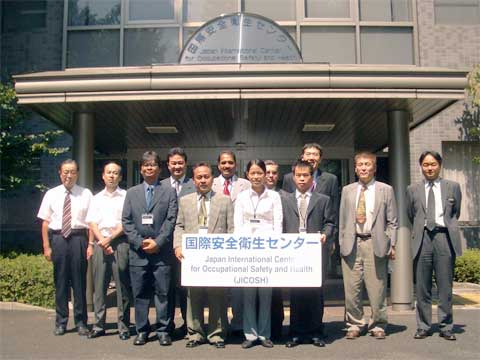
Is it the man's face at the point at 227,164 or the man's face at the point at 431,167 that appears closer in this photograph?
the man's face at the point at 431,167

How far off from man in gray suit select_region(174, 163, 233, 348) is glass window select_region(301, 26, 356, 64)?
788cm

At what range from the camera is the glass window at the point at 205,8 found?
42.3 feet

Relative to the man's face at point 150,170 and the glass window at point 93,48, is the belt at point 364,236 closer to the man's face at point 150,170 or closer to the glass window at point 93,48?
the man's face at point 150,170

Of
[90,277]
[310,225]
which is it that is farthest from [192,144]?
[310,225]

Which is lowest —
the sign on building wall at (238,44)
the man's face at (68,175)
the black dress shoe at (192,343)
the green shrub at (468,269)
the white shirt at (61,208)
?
the black dress shoe at (192,343)

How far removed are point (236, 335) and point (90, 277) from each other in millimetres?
2844

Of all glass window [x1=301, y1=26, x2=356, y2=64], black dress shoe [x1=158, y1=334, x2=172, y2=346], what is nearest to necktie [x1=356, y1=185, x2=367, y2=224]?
black dress shoe [x1=158, y1=334, x2=172, y2=346]

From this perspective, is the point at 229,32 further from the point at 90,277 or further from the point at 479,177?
the point at 479,177

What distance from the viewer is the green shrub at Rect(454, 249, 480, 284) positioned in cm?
1075

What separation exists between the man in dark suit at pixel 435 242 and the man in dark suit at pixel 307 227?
109 cm

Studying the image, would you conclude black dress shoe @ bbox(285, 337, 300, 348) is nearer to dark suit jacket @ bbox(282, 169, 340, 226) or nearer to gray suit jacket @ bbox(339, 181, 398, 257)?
gray suit jacket @ bbox(339, 181, 398, 257)

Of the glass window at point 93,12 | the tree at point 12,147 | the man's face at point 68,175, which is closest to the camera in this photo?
the man's face at point 68,175

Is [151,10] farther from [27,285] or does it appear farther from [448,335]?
Answer: [448,335]

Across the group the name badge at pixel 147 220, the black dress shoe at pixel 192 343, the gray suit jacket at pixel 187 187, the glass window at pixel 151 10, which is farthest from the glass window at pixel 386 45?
the black dress shoe at pixel 192 343
